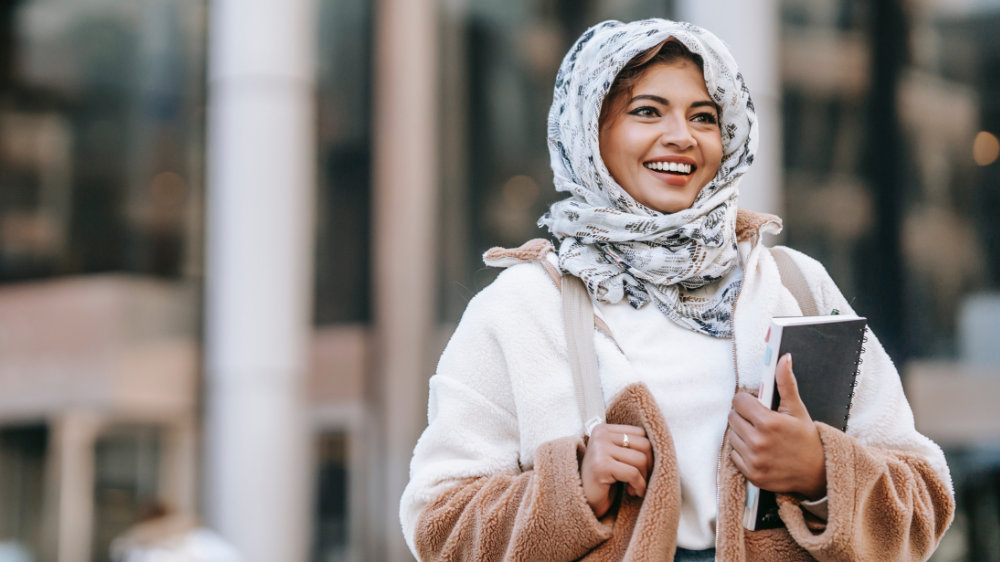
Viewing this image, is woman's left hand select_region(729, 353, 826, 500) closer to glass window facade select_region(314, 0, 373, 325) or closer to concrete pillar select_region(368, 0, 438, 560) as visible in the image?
concrete pillar select_region(368, 0, 438, 560)

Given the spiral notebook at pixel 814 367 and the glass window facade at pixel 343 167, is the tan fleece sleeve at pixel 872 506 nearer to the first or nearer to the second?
the spiral notebook at pixel 814 367

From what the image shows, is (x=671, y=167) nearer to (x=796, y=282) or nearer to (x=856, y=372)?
(x=796, y=282)

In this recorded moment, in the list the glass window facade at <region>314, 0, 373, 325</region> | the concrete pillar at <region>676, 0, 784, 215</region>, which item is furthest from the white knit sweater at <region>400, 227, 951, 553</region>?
the glass window facade at <region>314, 0, 373, 325</region>

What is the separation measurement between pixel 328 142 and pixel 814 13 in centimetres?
457

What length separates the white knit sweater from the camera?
1978 millimetres

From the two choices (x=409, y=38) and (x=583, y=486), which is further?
(x=409, y=38)

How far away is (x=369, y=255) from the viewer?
12.2 metres

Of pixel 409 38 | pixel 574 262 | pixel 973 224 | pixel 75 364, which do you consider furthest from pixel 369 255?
pixel 574 262

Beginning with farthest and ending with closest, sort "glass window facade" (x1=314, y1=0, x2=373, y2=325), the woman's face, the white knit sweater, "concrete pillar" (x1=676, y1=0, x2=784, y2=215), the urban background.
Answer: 1. "glass window facade" (x1=314, y1=0, x2=373, y2=325)
2. the urban background
3. "concrete pillar" (x1=676, y1=0, x2=784, y2=215)
4. the woman's face
5. the white knit sweater

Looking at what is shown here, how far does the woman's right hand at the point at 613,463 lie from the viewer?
186 cm

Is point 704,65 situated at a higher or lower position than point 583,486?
higher

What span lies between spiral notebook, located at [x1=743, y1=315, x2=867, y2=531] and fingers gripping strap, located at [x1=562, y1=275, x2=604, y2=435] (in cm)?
26

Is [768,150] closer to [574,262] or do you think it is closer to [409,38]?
[409,38]

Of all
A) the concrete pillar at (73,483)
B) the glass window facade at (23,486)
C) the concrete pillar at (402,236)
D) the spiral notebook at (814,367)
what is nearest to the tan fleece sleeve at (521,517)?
the spiral notebook at (814,367)
